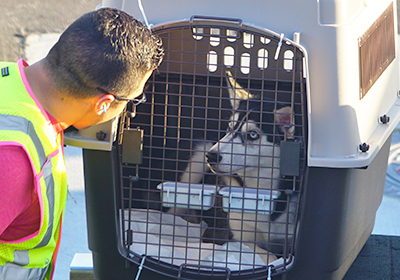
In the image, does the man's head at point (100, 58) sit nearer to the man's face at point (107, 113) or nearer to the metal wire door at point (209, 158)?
the man's face at point (107, 113)

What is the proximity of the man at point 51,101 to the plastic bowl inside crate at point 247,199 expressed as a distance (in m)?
0.43

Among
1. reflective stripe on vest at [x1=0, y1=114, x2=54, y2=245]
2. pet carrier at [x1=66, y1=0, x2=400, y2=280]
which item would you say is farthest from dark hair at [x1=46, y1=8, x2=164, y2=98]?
pet carrier at [x1=66, y1=0, x2=400, y2=280]

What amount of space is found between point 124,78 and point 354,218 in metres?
0.74

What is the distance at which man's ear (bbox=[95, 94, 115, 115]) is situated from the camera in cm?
90

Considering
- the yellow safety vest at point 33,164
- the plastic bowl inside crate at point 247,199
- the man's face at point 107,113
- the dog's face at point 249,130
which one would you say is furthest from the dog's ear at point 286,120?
the yellow safety vest at point 33,164

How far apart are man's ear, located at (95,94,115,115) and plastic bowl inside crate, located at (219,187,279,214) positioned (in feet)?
1.45

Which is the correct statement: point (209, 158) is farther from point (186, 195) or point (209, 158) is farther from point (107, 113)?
point (107, 113)

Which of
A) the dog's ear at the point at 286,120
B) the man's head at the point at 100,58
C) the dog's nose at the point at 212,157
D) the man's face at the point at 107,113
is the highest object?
the man's head at the point at 100,58

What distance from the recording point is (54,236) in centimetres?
104

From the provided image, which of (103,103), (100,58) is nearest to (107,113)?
(103,103)

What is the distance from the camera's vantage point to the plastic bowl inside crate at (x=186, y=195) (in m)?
1.24

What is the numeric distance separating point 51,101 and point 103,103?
10 centimetres

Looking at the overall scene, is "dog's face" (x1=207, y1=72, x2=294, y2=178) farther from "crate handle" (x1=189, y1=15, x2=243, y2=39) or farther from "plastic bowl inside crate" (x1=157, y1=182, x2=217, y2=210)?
"crate handle" (x1=189, y1=15, x2=243, y2=39)

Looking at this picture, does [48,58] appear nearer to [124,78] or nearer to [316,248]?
[124,78]
